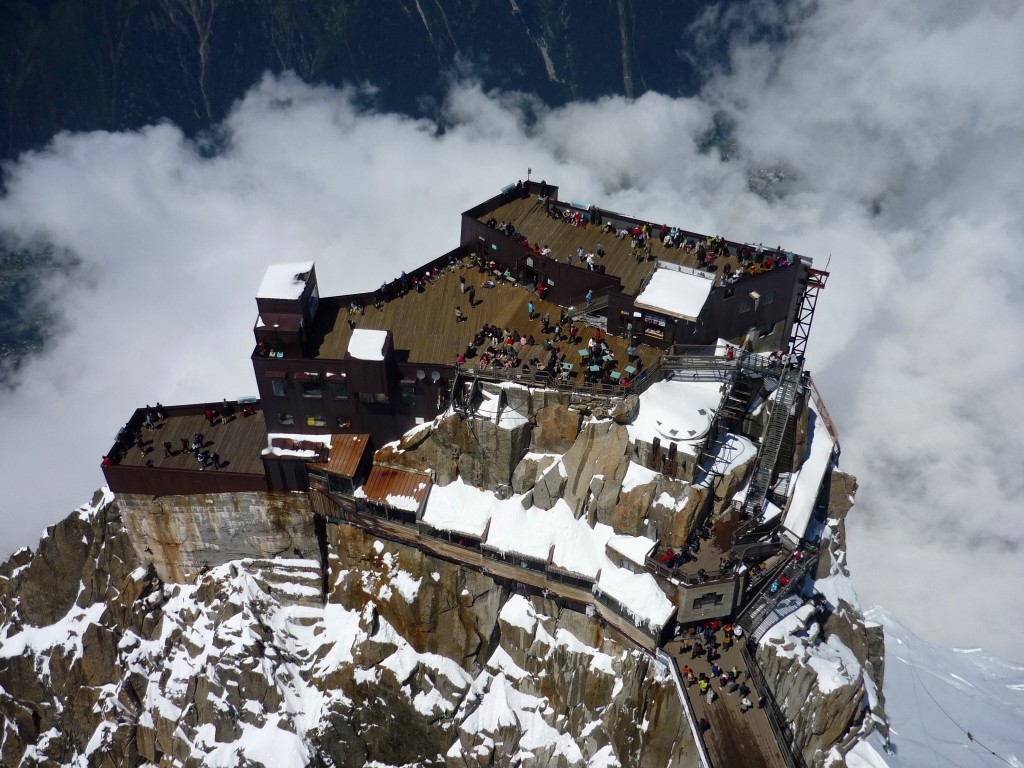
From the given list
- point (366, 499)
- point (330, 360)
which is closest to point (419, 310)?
point (330, 360)

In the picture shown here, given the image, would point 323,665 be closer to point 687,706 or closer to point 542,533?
point 542,533

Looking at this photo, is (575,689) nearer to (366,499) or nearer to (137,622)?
(366,499)

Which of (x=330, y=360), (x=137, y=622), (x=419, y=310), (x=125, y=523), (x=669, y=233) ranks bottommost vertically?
(x=137, y=622)

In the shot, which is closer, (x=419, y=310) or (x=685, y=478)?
(x=685, y=478)

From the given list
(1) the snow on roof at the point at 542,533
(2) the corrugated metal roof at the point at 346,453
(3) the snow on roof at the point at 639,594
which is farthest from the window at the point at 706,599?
(2) the corrugated metal roof at the point at 346,453

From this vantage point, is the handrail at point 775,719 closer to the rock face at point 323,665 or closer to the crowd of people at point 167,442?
the rock face at point 323,665

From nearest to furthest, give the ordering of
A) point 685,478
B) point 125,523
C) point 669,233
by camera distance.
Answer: point 685,478 → point 125,523 → point 669,233

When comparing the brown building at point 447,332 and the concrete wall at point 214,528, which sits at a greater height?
the brown building at point 447,332
